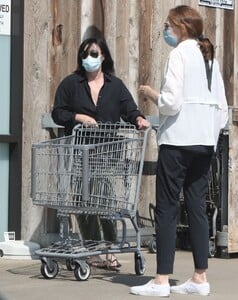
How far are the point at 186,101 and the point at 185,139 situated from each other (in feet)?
0.83

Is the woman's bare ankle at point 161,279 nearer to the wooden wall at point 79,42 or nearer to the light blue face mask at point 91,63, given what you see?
the light blue face mask at point 91,63

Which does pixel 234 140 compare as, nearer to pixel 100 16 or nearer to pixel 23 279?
pixel 100 16

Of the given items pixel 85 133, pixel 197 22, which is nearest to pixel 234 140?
pixel 85 133

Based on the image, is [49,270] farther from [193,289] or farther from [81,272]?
[193,289]

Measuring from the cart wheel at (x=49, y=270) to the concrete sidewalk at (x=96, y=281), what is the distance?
4 centimetres

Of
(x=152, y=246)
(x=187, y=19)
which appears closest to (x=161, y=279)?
(x=187, y=19)

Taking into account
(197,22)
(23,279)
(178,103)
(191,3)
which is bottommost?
(23,279)

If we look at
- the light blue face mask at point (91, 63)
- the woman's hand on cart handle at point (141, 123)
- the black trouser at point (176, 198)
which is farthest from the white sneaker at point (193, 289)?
the light blue face mask at point (91, 63)

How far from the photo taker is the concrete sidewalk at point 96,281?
5.64 m

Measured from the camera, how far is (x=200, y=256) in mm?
5676

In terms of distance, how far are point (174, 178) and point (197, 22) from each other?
3.48ft

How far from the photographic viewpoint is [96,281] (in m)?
6.19

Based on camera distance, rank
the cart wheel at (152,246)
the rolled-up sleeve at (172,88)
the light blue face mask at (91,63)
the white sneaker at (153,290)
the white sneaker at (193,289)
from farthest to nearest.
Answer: the cart wheel at (152,246) < the light blue face mask at (91,63) < the white sneaker at (193,289) < the white sneaker at (153,290) < the rolled-up sleeve at (172,88)

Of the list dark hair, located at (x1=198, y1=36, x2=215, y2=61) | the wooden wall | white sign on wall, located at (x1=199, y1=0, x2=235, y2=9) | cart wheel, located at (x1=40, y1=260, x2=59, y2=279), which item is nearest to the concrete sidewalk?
cart wheel, located at (x1=40, y1=260, x2=59, y2=279)
